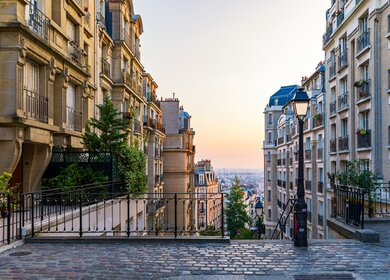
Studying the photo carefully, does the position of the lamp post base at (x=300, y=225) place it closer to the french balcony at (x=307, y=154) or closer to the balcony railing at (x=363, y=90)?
the balcony railing at (x=363, y=90)

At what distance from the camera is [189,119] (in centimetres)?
5572

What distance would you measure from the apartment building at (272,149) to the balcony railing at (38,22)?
1635 inches

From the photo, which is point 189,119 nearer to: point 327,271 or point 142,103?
point 142,103

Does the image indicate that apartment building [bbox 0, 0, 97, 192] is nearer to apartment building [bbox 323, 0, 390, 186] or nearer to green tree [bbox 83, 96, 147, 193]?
green tree [bbox 83, 96, 147, 193]

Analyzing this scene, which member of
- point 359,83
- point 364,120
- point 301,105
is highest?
point 359,83

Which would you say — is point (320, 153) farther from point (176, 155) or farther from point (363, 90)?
point (176, 155)

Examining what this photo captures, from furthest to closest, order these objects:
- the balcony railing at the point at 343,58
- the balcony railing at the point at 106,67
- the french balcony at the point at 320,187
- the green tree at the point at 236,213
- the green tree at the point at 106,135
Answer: the green tree at the point at 236,213
the french balcony at the point at 320,187
the balcony railing at the point at 343,58
the balcony railing at the point at 106,67
the green tree at the point at 106,135

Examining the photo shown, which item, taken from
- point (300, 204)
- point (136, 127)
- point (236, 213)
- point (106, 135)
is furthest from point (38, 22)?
point (236, 213)

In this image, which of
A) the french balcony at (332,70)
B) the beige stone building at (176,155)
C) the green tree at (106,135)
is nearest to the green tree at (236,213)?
the beige stone building at (176,155)

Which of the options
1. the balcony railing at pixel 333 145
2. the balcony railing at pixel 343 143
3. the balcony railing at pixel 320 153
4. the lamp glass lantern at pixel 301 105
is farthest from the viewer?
the balcony railing at pixel 320 153

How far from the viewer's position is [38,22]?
1542 centimetres

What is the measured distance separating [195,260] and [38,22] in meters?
11.9

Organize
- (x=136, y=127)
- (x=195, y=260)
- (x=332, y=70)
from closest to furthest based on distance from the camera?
(x=195, y=260), (x=136, y=127), (x=332, y=70)

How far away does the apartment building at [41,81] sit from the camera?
43.9 ft
